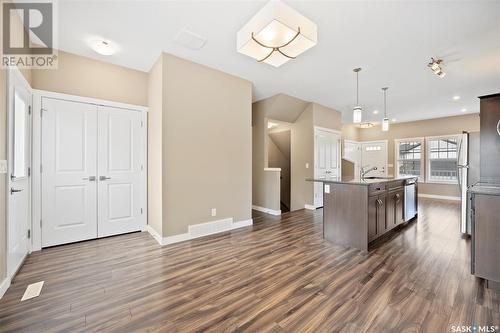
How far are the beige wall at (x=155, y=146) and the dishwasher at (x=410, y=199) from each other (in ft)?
14.5

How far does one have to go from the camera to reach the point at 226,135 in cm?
382

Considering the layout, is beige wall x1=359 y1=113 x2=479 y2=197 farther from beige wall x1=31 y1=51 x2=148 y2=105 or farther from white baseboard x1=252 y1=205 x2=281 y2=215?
beige wall x1=31 y1=51 x2=148 y2=105

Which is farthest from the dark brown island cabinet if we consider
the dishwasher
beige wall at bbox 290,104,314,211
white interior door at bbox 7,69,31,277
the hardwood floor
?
white interior door at bbox 7,69,31,277

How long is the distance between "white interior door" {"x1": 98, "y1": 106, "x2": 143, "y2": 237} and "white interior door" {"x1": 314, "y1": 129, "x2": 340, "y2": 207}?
14.0 feet

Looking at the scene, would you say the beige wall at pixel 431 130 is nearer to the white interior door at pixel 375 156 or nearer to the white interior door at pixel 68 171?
the white interior door at pixel 375 156

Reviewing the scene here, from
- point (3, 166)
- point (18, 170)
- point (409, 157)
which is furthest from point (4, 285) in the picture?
point (409, 157)

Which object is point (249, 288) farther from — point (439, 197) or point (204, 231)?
point (439, 197)

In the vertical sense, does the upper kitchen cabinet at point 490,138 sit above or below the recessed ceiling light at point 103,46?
below

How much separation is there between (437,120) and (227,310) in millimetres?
9429

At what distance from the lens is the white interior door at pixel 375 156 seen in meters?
8.67

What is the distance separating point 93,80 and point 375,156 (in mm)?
9737

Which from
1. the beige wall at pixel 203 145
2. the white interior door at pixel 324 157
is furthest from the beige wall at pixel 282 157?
the beige wall at pixel 203 145

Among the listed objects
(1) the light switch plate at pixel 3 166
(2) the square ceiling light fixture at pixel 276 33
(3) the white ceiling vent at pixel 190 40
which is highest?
(3) the white ceiling vent at pixel 190 40

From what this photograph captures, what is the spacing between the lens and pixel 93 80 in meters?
3.28
